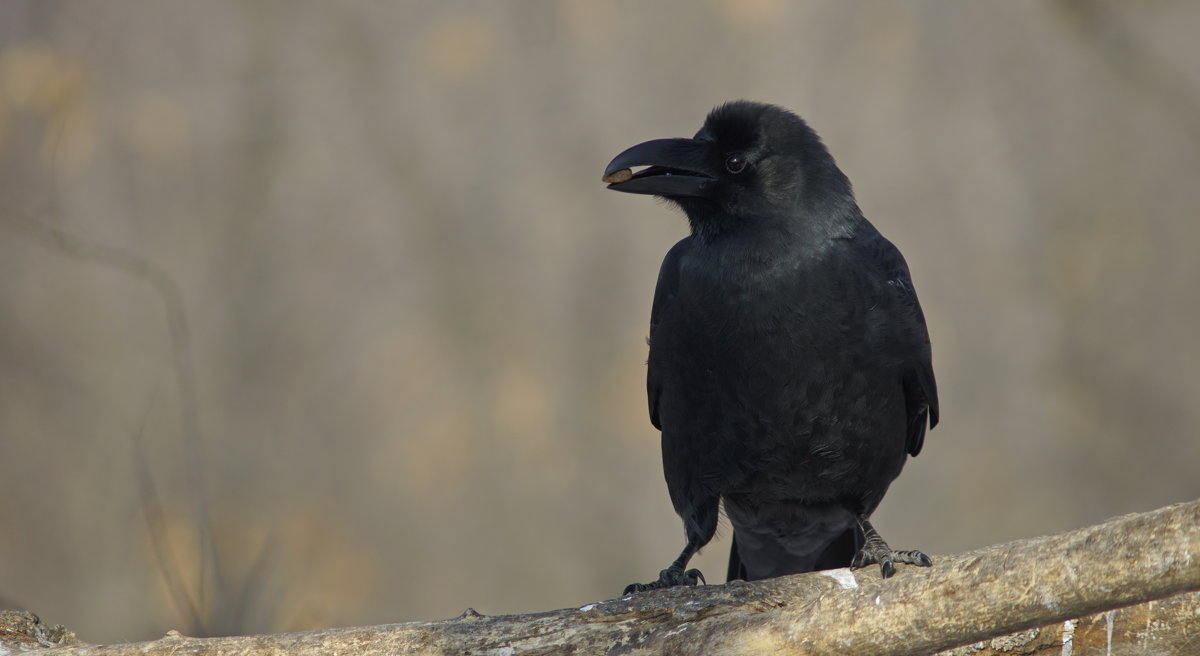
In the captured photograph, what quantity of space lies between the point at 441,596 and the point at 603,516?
85 centimetres

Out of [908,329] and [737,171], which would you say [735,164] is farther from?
[908,329]

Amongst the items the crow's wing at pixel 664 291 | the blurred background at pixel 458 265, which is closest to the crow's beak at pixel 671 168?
the crow's wing at pixel 664 291

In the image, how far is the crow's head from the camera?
299cm

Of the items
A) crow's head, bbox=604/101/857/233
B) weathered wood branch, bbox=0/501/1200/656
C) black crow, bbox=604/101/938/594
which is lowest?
weathered wood branch, bbox=0/501/1200/656

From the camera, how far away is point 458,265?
5.39 m

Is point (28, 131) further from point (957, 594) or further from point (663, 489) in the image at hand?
point (957, 594)

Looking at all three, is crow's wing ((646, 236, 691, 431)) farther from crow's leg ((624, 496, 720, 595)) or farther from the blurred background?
the blurred background

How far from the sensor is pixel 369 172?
5391 millimetres

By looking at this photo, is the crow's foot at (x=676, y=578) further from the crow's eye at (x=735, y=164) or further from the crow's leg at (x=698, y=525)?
the crow's eye at (x=735, y=164)

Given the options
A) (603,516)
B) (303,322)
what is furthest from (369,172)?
(603,516)


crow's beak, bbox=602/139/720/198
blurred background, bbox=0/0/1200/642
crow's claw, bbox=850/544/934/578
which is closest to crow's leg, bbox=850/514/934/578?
crow's claw, bbox=850/544/934/578

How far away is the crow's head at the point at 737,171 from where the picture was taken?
2.99 m

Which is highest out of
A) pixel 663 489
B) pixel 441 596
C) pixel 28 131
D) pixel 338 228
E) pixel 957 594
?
pixel 28 131

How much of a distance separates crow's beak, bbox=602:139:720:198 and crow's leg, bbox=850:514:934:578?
102 cm
